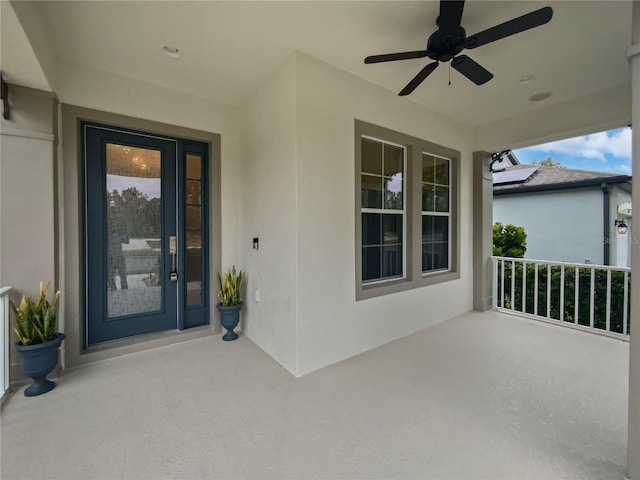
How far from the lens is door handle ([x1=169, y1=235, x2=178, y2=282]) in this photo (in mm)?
3328

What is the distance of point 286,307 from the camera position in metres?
2.73

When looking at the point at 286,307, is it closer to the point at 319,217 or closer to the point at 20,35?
the point at 319,217

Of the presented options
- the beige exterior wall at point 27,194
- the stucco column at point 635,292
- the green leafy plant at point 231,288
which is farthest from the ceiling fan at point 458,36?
the beige exterior wall at point 27,194

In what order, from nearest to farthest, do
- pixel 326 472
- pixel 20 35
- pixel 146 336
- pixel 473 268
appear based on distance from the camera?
pixel 326 472 < pixel 20 35 < pixel 146 336 < pixel 473 268

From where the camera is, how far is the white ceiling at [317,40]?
2086 mm

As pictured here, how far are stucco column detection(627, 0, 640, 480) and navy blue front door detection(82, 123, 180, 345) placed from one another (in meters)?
3.82

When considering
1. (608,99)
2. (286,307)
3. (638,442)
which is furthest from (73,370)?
(608,99)

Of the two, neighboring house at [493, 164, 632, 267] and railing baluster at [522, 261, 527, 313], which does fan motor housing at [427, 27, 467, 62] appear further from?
neighboring house at [493, 164, 632, 267]

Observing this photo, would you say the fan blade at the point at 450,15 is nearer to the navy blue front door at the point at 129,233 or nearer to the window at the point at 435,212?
the window at the point at 435,212

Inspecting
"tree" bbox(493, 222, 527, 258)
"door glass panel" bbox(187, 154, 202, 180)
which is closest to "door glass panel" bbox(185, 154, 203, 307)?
"door glass panel" bbox(187, 154, 202, 180)

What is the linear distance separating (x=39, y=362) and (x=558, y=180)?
996cm

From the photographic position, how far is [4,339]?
225cm

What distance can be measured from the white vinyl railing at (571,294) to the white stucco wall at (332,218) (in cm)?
233

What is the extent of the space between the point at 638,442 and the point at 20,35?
4.26 m
